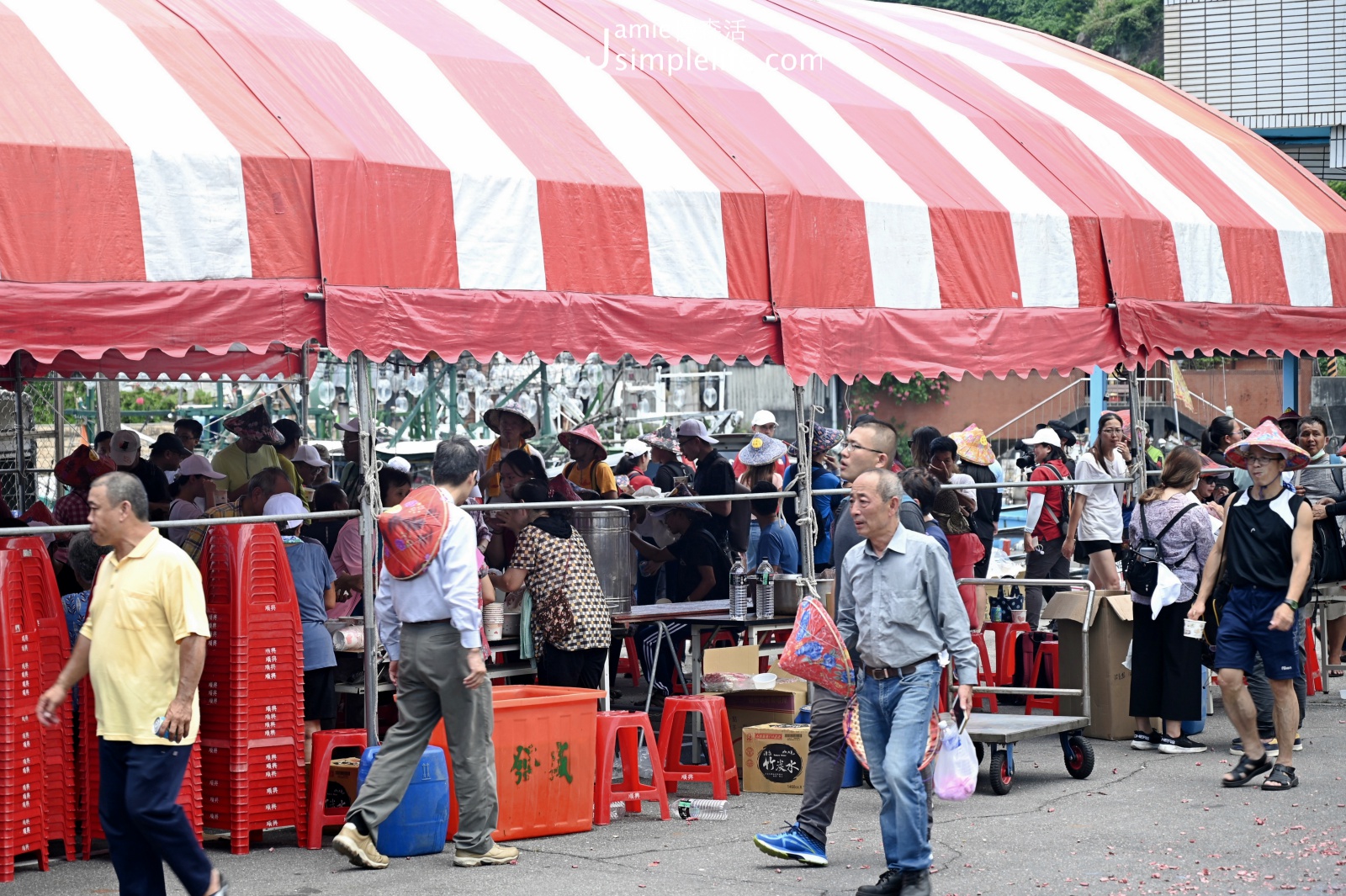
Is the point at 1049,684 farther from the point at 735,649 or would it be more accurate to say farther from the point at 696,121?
the point at 696,121

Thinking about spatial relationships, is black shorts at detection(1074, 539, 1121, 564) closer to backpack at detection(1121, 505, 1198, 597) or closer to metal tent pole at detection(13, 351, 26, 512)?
backpack at detection(1121, 505, 1198, 597)

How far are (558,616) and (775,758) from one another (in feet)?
5.04

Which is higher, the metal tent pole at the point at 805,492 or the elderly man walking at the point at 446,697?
the metal tent pole at the point at 805,492

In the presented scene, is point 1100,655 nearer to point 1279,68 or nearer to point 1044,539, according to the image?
point 1044,539

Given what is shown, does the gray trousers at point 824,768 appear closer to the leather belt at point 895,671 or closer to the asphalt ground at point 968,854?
the asphalt ground at point 968,854

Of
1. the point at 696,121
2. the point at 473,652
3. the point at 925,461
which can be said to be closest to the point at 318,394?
the point at 925,461

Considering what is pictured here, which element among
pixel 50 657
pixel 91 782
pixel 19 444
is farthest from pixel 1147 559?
pixel 19 444

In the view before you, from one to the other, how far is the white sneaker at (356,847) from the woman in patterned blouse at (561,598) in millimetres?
1812

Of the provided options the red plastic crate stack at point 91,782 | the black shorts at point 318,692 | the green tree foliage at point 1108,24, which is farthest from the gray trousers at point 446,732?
the green tree foliage at point 1108,24

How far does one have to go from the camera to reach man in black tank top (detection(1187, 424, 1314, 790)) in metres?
8.85

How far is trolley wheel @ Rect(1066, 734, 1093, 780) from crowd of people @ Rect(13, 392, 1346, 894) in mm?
857

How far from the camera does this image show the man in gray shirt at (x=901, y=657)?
6.48m

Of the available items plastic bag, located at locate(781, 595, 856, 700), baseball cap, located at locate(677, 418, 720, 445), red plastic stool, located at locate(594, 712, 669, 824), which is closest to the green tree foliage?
baseball cap, located at locate(677, 418, 720, 445)

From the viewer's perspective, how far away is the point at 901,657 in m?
6.59
